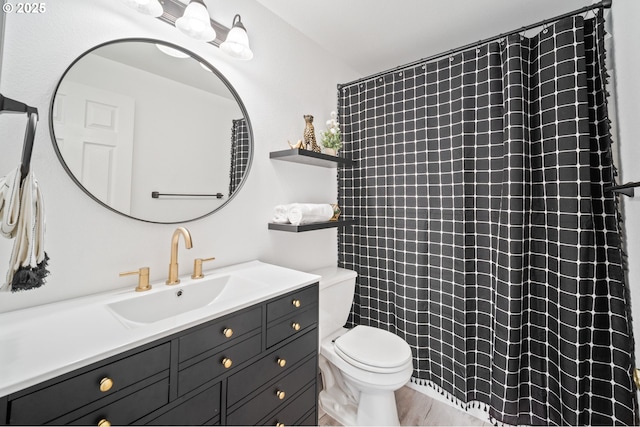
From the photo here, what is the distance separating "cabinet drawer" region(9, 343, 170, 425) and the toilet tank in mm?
1007

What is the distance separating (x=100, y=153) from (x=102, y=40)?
1.47 ft

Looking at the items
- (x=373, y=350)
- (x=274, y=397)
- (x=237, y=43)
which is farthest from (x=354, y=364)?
(x=237, y=43)

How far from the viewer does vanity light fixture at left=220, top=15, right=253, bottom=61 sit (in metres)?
1.31

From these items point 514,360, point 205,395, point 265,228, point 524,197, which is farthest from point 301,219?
point 514,360

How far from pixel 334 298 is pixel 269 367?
0.77 meters

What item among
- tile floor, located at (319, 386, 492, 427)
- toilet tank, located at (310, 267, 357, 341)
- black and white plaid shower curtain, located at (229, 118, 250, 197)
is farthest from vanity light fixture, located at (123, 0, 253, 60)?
tile floor, located at (319, 386, 492, 427)

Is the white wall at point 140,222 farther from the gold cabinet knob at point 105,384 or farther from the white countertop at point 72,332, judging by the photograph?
the gold cabinet knob at point 105,384

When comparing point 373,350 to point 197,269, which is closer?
point 197,269

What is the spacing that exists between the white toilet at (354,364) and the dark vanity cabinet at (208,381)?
0.29 m

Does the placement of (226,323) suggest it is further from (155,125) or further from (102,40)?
(102,40)

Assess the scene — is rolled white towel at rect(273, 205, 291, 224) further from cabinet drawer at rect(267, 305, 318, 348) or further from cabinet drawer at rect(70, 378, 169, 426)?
cabinet drawer at rect(70, 378, 169, 426)

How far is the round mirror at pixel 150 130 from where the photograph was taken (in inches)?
38.6

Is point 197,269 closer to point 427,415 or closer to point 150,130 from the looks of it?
point 150,130

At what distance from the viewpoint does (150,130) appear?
1.15 m
